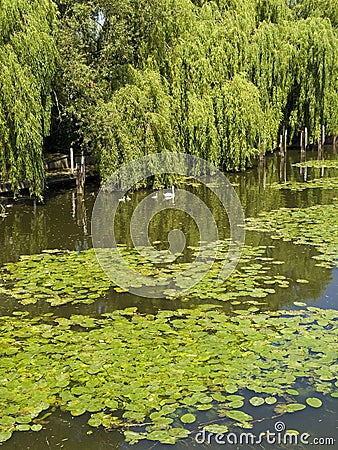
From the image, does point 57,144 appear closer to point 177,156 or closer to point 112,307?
point 177,156

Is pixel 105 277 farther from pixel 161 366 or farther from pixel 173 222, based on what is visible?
pixel 173 222

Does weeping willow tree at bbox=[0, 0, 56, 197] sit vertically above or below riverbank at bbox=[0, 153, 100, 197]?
above

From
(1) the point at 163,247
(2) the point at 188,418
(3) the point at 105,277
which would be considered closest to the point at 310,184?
(1) the point at 163,247

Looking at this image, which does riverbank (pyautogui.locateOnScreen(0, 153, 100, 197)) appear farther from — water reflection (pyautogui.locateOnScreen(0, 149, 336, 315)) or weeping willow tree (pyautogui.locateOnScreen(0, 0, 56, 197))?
weeping willow tree (pyautogui.locateOnScreen(0, 0, 56, 197))

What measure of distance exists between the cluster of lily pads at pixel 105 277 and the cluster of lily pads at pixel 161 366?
53cm

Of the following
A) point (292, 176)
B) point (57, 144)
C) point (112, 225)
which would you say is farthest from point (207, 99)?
point (112, 225)

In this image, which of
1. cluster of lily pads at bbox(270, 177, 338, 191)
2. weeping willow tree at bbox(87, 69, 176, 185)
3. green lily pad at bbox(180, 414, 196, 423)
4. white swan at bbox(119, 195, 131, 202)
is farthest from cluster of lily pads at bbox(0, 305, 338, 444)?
cluster of lily pads at bbox(270, 177, 338, 191)

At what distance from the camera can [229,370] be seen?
412 centimetres

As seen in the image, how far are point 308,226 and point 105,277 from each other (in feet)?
12.3

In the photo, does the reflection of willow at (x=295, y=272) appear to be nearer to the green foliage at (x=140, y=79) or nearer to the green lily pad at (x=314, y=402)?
the green lily pad at (x=314, y=402)

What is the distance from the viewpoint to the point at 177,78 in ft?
45.6

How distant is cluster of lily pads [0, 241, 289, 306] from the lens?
5.86 meters

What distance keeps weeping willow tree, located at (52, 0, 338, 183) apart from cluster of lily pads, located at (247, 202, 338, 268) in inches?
158

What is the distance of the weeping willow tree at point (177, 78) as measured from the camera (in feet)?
40.6
